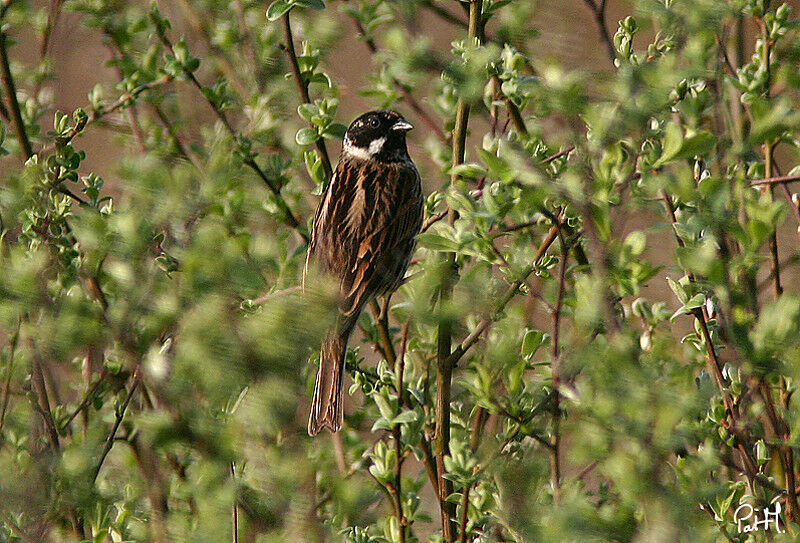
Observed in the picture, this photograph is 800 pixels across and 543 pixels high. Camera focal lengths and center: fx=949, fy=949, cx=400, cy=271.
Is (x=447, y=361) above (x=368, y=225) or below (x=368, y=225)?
above

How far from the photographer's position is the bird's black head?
350 cm

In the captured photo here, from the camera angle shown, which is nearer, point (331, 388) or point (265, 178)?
point (331, 388)

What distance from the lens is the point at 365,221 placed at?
3.27 m

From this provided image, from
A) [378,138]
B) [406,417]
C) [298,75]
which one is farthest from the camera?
[378,138]

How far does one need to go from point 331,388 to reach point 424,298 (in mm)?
662

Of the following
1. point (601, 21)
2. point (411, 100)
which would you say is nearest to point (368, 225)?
point (411, 100)

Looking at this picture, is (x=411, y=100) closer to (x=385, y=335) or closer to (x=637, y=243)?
(x=385, y=335)

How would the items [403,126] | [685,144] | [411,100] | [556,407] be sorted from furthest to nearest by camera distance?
[403,126], [411,100], [556,407], [685,144]

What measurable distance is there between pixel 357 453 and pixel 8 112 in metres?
1.34

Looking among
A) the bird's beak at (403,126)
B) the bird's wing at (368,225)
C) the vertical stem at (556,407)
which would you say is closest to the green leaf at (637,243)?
the vertical stem at (556,407)

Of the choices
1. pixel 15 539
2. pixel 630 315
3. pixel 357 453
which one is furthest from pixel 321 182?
pixel 15 539

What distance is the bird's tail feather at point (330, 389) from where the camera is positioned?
2.45 metres

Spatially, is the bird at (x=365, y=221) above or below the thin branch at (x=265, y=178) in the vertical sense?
below

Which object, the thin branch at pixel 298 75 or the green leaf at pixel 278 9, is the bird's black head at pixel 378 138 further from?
the green leaf at pixel 278 9
